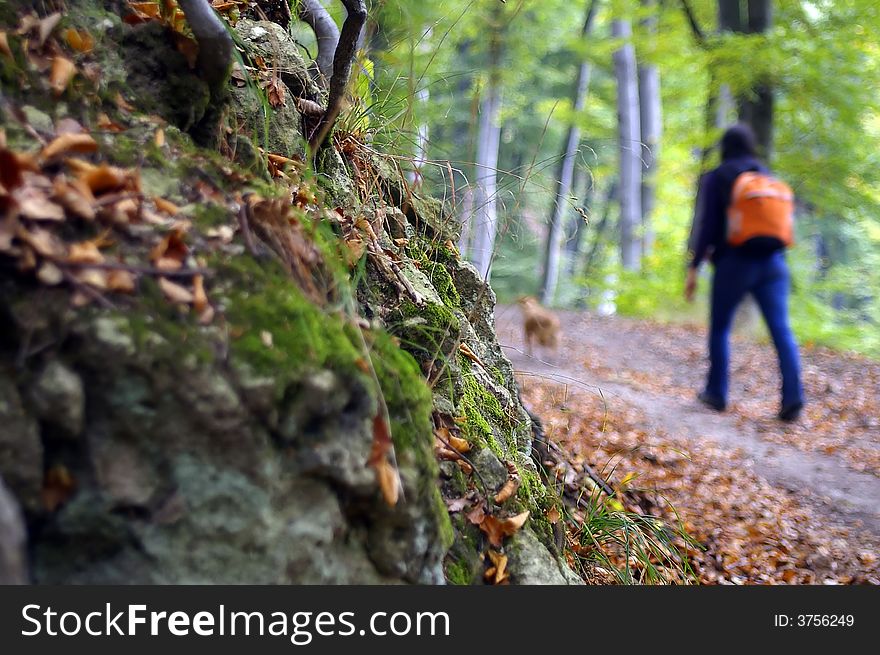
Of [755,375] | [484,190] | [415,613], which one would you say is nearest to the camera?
[415,613]

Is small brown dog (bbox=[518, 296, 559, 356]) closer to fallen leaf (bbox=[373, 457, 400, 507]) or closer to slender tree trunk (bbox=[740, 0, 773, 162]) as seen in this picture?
slender tree trunk (bbox=[740, 0, 773, 162])

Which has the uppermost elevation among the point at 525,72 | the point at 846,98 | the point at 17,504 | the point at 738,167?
the point at 525,72

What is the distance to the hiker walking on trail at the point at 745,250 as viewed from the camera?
5.30m

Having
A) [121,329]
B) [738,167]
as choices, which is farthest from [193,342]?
[738,167]

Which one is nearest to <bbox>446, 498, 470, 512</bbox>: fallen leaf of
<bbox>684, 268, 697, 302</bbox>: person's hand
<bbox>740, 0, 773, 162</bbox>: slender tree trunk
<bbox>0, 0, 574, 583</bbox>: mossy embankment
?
<bbox>0, 0, 574, 583</bbox>: mossy embankment

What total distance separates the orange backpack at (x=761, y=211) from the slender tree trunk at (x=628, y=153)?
9933 mm

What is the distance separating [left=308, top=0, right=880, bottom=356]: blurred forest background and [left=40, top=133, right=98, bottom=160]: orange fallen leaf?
1.30 m

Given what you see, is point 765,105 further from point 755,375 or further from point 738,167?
point 738,167

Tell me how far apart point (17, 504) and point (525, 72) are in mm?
17807

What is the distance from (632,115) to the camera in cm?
1562

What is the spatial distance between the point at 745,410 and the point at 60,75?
596cm

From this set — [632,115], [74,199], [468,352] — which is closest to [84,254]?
[74,199]

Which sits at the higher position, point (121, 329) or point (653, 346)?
point (653, 346)

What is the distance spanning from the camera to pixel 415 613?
1.71 meters
